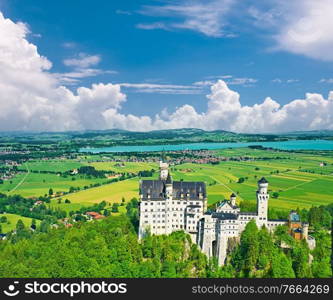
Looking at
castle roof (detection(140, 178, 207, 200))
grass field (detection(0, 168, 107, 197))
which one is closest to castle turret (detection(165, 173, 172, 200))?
castle roof (detection(140, 178, 207, 200))

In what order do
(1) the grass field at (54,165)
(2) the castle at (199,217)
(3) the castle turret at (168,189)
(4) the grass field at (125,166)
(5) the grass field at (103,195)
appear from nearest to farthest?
(2) the castle at (199,217), (3) the castle turret at (168,189), (5) the grass field at (103,195), (4) the grass field at (125,166), (1) the grass field at (54,165)

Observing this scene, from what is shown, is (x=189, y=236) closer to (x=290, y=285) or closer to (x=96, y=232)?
(x=96, y=232)

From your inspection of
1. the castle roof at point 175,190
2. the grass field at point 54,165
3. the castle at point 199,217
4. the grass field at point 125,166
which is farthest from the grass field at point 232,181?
the castle at point 199,217

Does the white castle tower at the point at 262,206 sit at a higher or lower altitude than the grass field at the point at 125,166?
higher

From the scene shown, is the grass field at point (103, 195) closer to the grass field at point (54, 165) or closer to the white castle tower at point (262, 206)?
the grass field at point (54, 165)

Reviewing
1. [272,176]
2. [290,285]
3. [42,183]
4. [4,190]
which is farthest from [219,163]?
[290,285]

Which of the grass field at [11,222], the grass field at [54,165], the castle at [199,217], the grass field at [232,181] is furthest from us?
the grass field at [54,165]

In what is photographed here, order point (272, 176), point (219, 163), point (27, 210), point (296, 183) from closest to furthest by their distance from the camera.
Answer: point (27, 210) < point (296, 183) < point (272, 176) < point (219, 163)

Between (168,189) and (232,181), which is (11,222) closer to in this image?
(168,189)
